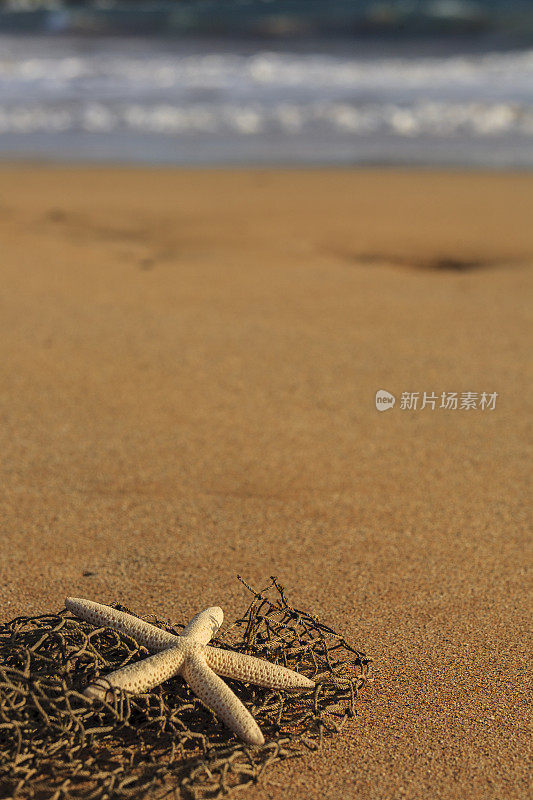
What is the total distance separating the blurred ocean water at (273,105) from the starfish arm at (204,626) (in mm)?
7384

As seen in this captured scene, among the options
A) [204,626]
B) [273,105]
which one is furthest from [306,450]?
[273,105]

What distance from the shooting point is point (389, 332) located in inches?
166

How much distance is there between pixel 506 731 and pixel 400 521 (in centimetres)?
91

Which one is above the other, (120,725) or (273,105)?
(120,725)

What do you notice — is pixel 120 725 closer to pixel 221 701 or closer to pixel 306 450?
pixel 221 701

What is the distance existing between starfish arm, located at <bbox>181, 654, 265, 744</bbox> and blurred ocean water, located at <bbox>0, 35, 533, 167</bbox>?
7.59 metres

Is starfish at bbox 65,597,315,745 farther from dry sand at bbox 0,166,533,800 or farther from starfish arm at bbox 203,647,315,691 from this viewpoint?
dry sand at bbox 0,166,533,800

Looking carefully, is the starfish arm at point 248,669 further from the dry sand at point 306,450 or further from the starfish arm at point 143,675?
the dry sand at point 306,450

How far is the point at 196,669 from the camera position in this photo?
1.59 metres

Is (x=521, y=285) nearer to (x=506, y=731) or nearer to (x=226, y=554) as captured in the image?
(x=226, y=554)

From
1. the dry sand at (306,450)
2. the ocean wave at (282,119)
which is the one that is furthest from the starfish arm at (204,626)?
the ocean wave at (282,119)

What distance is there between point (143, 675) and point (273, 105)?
10.9 meters

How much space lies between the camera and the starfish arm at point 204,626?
5.48 feet

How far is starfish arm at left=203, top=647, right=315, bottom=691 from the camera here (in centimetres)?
162
